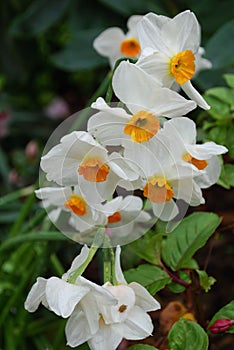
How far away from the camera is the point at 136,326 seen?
64 cm

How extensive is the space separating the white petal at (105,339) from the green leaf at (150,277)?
0.09m

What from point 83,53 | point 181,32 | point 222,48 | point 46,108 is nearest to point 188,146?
point 181,32

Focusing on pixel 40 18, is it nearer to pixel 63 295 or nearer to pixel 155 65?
pixel 155 65

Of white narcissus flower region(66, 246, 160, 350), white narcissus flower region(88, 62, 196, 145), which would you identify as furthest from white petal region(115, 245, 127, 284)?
white narcissus flower region(88, 62, 196, 145)

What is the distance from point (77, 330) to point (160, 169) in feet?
0.61

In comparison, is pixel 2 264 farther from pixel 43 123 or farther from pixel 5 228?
pixel 43 123

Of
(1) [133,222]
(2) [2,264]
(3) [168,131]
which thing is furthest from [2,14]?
(3) [168,131]

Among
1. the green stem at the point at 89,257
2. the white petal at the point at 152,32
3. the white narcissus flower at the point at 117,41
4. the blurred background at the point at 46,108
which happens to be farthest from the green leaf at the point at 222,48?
the green stem at the point at 89,257

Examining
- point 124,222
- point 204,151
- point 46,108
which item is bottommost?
point 46,108

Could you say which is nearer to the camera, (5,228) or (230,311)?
(230,311)

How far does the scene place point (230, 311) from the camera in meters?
0.67

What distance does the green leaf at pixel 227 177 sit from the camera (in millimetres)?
768

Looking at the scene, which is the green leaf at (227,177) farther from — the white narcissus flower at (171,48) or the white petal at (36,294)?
the white petal at (36,294)

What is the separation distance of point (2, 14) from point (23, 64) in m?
0.14
